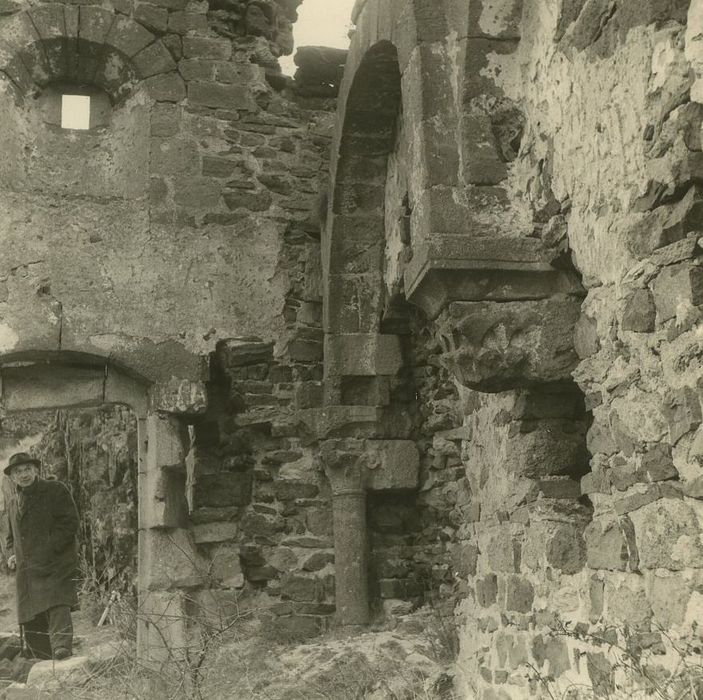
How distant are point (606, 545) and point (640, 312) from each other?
2.67ft

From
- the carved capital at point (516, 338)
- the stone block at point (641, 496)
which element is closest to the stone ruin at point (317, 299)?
the carved capital at point (516, 338)

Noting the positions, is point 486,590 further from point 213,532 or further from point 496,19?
point 496,19

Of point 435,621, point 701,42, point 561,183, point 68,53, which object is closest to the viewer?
point 701,42

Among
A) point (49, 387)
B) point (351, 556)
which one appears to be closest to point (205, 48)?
point (49, 387)

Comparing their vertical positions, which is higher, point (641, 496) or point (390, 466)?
point (390, 466)

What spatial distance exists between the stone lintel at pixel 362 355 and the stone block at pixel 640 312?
3.15 metres

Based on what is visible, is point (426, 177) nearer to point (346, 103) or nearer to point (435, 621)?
point (346, 103)

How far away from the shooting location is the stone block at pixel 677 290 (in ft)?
9.17

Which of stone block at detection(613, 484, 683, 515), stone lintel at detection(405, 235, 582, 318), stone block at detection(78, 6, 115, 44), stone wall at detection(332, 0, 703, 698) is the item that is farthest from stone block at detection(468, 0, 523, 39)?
stone block at detection(78, 6, 115, 44)

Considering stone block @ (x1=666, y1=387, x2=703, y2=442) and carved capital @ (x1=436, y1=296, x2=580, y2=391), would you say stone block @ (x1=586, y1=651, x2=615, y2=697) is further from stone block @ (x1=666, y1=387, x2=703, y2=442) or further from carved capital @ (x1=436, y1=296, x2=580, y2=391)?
carved capital @ (x1=436, y1=296, x2=580, y2=391)

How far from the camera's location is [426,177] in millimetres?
3916

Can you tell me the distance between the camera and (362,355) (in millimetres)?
6312

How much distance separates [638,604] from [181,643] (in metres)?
3.48

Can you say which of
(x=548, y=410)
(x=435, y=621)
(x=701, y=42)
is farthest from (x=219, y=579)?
(x=701, y=42)
